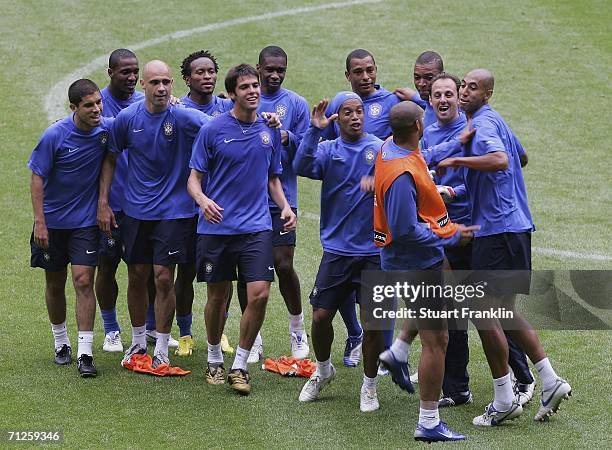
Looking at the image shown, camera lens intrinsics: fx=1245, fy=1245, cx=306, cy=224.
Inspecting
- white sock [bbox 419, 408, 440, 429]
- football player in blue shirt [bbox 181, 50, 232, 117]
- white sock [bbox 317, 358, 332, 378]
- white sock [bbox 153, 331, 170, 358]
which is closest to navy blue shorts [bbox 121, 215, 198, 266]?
white sock [bbox 153, 331, 170, 358]

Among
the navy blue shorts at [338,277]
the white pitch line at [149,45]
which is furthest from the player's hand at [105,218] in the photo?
the white pitch line at [149,45]

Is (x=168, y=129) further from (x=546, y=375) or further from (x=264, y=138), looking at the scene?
(x=546, y=375)

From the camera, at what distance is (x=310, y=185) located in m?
15.5

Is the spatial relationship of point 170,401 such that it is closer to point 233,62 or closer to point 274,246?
point 274,246

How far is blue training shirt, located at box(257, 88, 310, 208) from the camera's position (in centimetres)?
1045

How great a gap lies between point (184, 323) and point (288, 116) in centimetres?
199

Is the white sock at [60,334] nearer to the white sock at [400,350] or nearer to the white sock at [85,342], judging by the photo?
the white sock at [85,342]

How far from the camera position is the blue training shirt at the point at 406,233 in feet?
26.5

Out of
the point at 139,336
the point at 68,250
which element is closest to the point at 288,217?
the point at 139,336

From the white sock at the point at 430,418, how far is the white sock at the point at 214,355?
2122 millimetres

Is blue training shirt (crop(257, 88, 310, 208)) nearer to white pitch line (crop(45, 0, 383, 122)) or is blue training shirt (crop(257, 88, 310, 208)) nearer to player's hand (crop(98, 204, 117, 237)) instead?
player's hand (crop(98, 204, 117, 237))

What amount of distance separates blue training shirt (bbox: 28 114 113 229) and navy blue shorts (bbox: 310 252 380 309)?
2.09 metres

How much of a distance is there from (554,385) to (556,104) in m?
9.89

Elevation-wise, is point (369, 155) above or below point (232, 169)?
above
